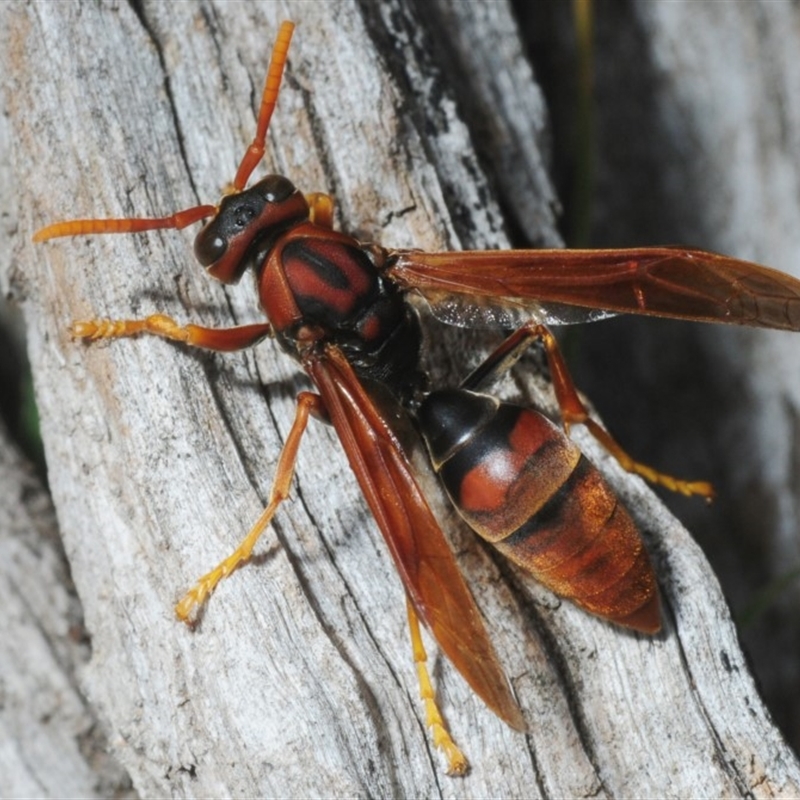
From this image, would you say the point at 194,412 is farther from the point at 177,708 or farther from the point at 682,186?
the point at 682,186

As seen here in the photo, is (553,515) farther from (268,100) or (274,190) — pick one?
(268,100)

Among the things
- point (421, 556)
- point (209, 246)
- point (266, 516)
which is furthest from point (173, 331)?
point (421, 556)

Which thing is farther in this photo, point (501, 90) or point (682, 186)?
point (682, 186)

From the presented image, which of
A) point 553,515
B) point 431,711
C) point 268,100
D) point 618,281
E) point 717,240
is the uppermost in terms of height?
point 268,100

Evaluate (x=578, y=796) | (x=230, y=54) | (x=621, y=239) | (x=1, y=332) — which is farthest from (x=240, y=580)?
(x=621, y=239)

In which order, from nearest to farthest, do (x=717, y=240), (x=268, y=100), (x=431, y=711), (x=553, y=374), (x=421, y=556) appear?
(x=421, y=556)
(x=431, y=711)
(x=268, y=100)
(x=553, y=374)
(x=717, y=240)

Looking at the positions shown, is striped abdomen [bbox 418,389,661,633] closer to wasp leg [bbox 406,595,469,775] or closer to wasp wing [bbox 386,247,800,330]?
wasp leg [bbox 406,595,469,775]

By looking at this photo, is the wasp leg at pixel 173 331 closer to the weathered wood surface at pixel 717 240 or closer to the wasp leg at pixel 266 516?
the wasp leg at pixel 266 516

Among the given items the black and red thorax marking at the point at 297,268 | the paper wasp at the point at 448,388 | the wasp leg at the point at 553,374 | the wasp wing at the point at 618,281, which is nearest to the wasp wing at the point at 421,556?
the paper wasp at the point at 448,388
